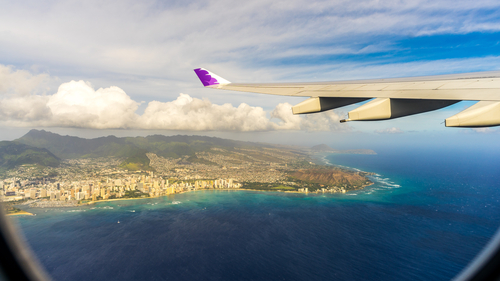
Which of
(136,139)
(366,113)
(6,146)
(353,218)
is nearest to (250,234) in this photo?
(353,218)

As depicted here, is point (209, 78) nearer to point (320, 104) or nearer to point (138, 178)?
point (320, 104)

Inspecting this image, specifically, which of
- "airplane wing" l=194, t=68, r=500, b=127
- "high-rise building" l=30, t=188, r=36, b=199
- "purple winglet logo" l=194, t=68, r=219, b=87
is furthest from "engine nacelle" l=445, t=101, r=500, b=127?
"high-rise building" l=30, t=188, r=36, b=199

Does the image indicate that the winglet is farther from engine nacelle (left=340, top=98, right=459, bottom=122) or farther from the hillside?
the hillside

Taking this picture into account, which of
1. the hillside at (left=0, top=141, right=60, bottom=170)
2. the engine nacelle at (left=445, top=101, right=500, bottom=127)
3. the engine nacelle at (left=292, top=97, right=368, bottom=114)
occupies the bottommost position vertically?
the hillside at (left=0, top=141, right=60, bottom=170)

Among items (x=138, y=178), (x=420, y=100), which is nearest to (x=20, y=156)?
(x=138, y=178)

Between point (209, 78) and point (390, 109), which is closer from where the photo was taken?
point (390, 109)

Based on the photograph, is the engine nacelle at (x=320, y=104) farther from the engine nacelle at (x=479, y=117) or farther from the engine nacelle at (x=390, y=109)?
the engine nacelle at (x=479, y=117)
